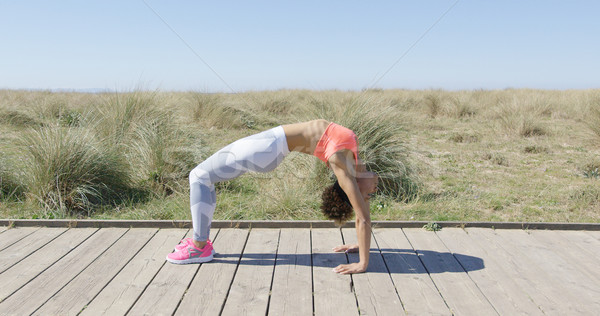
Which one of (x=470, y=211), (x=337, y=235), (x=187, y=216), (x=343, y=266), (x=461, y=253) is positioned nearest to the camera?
(x=343, y=266)

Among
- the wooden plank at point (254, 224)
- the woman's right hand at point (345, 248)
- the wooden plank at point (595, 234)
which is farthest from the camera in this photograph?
the wooden plank at point (254, 224)

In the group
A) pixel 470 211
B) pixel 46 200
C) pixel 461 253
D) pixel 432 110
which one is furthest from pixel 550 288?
pixel 432 110

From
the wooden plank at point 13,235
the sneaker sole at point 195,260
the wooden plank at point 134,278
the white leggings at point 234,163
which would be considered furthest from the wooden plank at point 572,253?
the wooden plank at point 13,235

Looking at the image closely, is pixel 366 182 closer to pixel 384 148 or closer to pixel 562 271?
pixel 562 271

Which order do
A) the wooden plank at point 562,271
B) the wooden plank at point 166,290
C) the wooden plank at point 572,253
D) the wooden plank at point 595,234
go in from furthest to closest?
the wooden plank at point 595,234 → the wooden plank at point 572,253 → the wooden plank at point 562,271 → the wooden plank at point 166,290

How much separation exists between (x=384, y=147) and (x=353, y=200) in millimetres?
2647

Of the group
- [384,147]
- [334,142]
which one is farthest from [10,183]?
[384,147]

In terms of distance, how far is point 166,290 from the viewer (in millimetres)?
2488

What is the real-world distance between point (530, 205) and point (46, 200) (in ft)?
15.2

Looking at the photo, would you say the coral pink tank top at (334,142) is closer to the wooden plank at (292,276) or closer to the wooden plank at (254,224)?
the wooden plank at (292,276)

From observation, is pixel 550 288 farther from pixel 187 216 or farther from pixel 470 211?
pixel 187 216

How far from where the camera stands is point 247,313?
225cm

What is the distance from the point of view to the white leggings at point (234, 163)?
8.91ft

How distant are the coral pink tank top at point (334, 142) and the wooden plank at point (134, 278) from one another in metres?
1.18
